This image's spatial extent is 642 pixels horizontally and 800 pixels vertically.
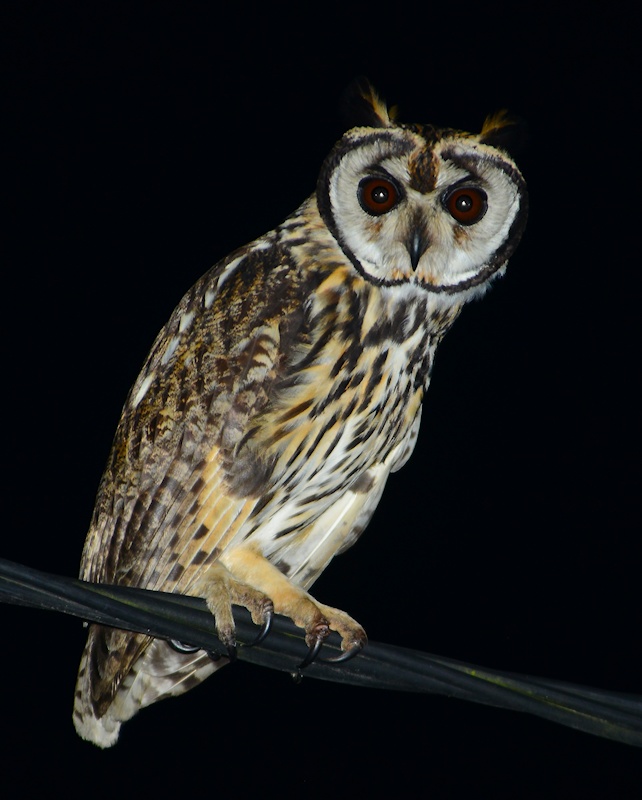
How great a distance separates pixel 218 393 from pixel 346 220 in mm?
484

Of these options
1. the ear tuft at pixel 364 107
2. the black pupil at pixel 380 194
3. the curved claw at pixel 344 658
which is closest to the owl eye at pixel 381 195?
the black pupil at pixel 380 194

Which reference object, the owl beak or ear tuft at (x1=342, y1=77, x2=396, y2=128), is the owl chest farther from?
ear tuft at (x1=342, y1=77, x2=396, y2=128)

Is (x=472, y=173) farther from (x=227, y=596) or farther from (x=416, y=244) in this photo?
(x=227, y=596)

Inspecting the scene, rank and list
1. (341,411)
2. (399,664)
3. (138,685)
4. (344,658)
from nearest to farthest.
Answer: (399,664), (344,658), (341,411), (138,685)

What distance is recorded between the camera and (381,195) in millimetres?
2080

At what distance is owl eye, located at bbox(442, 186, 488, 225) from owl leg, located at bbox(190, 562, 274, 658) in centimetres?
92

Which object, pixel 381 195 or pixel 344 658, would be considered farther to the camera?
pixel 381 195

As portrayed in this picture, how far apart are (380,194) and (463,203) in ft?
0.61

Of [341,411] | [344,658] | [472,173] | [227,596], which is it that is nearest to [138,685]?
[227,596]

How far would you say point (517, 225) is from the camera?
2.13 meters

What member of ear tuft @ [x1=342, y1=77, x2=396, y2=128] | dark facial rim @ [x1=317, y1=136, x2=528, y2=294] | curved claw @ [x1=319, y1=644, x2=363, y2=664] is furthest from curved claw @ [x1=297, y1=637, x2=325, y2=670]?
ear tuft @ [x1=342, y1=77, x2=396, y2=128]

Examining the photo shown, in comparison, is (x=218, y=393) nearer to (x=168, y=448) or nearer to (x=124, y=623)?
(x=168, y=448)

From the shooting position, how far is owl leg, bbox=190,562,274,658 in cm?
187

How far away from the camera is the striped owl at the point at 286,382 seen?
199cm
